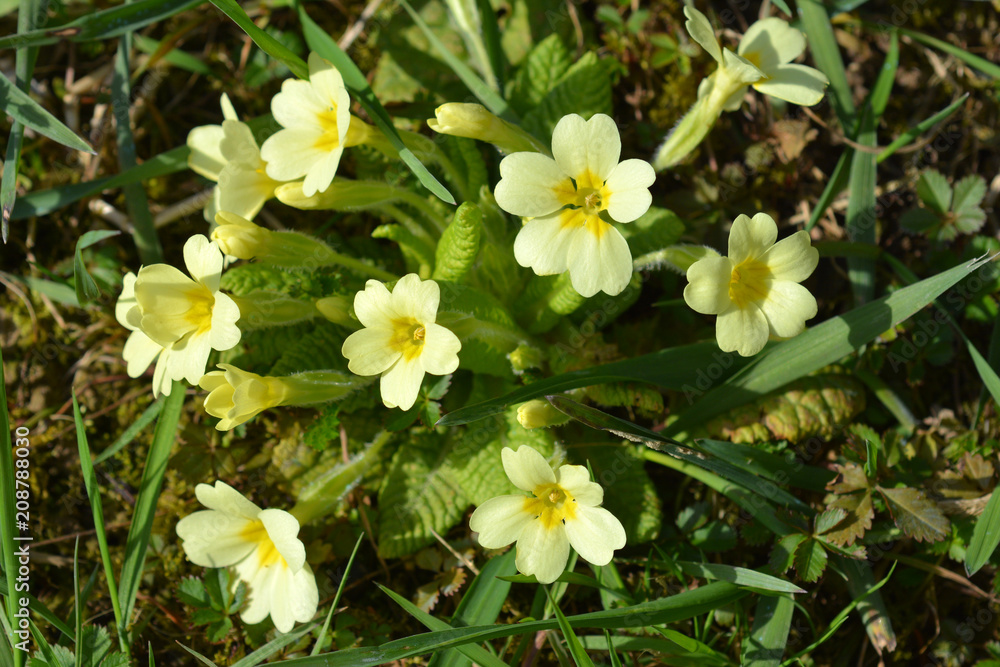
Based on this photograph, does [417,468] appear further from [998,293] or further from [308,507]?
[998,293]

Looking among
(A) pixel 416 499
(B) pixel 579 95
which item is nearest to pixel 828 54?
(B) pixel 579 95

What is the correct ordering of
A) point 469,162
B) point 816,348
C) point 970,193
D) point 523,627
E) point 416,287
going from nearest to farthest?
1. point 416,287
2. point 523,627
3. point 816,348
4. point 469,162
5. point 970,193

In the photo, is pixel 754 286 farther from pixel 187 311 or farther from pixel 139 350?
pixel 139 350

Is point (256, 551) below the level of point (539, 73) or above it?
below

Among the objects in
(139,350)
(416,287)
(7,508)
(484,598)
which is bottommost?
(484,598)

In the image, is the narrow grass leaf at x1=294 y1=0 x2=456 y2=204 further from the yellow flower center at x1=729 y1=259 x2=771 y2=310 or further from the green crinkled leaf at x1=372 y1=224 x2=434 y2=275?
the yellow flower center at x1=729 y1=259 x2=771 y2=310

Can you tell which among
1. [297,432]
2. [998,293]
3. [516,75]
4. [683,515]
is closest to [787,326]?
[683,515]

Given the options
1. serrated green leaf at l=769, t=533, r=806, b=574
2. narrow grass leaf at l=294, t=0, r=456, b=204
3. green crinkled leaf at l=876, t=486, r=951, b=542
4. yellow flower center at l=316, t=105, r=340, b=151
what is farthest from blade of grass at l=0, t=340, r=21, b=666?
green crinkled leaf at l=876, t=486, r=951, b=542
